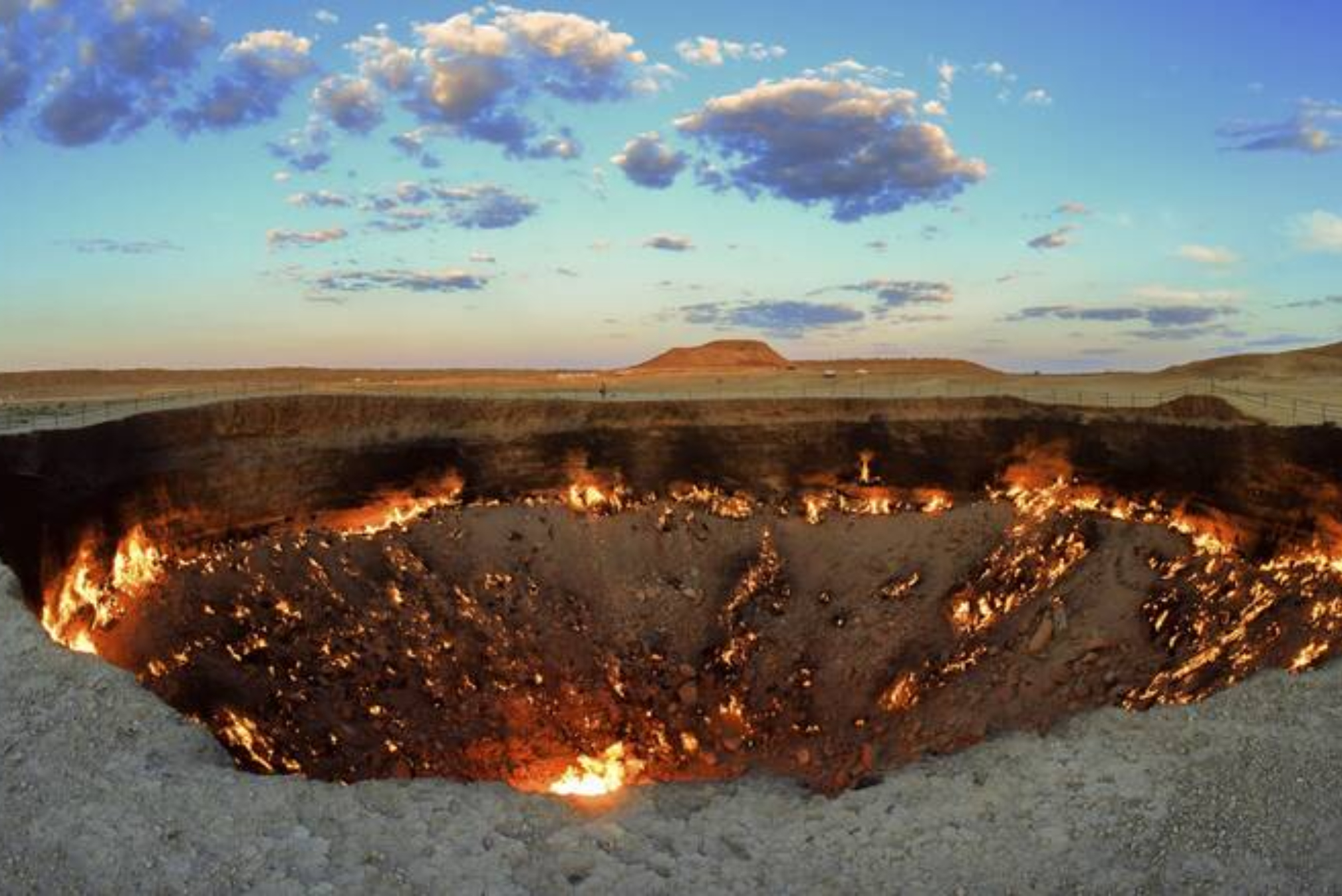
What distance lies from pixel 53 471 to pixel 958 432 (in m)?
25.8

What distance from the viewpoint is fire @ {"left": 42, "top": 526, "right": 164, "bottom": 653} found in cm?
2192

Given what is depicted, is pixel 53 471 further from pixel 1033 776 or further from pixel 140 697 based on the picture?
pixel 1033 776

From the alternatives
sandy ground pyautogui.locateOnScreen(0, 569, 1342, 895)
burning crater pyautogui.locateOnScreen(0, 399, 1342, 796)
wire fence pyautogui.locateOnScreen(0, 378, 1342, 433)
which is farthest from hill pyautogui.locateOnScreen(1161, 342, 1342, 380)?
sandy ground pyautogui.locateOnScreen(0, 569, 1342, 895)

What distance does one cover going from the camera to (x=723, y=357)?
129750mm

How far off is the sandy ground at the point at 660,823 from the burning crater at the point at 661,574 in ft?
18.5

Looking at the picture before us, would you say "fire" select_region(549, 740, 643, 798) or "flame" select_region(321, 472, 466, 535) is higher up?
"flame" select_region(321, 472, 466, 535)

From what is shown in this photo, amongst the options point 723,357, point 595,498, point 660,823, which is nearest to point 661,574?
point 595,498

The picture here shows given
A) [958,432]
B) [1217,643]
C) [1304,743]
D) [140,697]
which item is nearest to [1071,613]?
[1217,643]

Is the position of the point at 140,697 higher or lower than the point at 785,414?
lower

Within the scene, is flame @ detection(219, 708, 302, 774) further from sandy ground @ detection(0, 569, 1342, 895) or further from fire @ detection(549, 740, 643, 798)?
sandy ground @ detection(0, 569, 1342, 895)

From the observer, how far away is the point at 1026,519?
2817cm

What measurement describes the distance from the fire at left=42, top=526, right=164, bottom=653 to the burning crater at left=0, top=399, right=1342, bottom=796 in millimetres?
68

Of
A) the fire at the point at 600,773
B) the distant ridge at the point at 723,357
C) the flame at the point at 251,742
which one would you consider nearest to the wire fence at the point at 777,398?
the flame at the point at 251,742

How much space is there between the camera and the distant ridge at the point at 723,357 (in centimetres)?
12281
